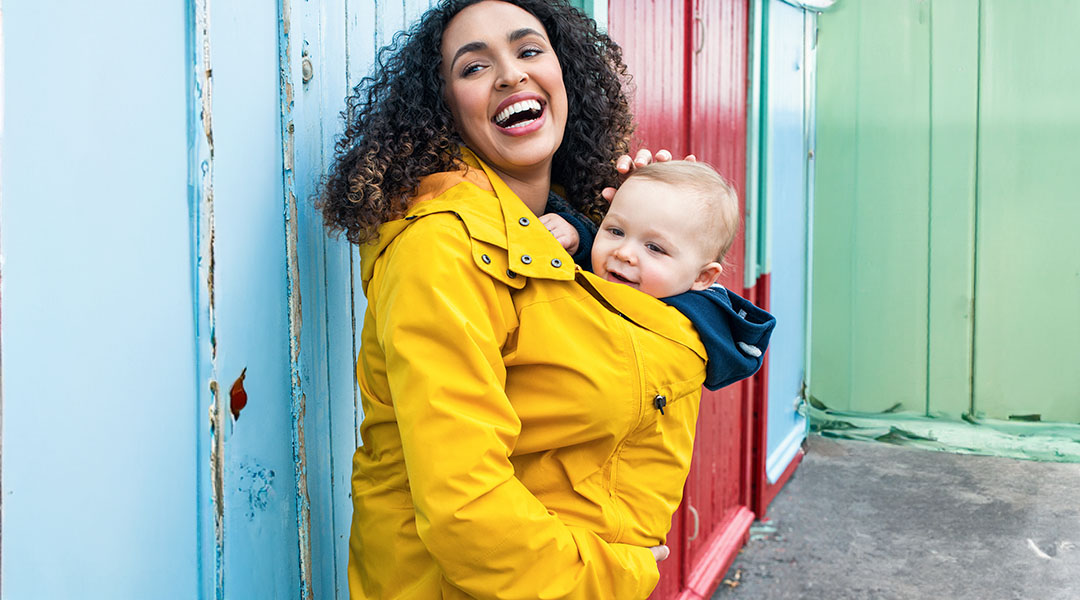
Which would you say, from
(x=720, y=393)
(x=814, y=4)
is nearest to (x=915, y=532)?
(x=720, y=393)

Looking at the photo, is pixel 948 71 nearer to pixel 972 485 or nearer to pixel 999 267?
pixel 999 267

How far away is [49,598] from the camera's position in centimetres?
114

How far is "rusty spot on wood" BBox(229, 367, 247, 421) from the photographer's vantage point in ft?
4.71

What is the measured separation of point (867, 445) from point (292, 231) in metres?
4.87

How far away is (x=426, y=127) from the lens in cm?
158

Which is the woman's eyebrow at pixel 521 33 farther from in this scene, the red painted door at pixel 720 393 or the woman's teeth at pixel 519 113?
the red painted door at pixel 720 393

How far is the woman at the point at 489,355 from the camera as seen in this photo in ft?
4.14

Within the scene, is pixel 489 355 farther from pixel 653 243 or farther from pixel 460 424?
pixel 653 243

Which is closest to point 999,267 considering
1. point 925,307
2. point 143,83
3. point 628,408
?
point 925,307

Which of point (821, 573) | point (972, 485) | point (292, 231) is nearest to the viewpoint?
point (292, 231)

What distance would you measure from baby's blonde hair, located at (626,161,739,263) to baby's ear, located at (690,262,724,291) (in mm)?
24

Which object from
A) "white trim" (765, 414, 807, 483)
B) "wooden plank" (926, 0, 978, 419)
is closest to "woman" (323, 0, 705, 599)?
"white trim" (765, 414, 807, 483)

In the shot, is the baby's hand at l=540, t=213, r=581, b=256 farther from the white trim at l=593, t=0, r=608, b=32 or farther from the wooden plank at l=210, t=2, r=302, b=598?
the white trim at l=593, t=0, r=608, b=32

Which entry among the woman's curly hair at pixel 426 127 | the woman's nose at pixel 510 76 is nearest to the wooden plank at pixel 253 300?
the woman's curly hair at pixel 426 127
